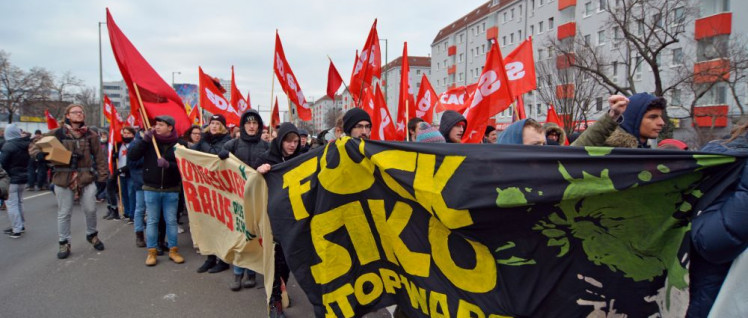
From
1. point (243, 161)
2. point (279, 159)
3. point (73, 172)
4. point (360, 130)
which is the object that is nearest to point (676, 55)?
point (360, 130)

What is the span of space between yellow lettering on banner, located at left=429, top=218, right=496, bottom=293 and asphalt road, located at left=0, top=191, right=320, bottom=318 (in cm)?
197

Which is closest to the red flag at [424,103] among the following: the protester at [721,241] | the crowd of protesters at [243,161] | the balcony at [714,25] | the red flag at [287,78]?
the crowd of protesters at [243,161]

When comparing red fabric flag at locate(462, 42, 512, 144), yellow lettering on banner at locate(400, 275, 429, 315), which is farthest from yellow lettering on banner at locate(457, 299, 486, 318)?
red fabric flag at locate(462, 42, 512, 144)

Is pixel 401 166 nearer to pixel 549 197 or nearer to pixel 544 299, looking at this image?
pixel 549 197

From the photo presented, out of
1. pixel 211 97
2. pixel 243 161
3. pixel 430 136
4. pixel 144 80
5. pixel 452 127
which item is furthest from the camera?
pixel 211 97

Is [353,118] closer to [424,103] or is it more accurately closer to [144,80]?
[144,80]

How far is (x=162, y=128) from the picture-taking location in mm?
5207

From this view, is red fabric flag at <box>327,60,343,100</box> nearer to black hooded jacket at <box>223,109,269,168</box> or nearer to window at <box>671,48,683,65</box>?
black hooded jacket at <box>223,109,269,168</box>

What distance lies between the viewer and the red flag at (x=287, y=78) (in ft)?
22.4

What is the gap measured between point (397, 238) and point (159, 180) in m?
3.86

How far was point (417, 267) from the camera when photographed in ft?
8.33

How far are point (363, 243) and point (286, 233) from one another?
601mm

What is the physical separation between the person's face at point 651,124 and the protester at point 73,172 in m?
6.11

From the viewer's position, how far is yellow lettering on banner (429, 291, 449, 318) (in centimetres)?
238
